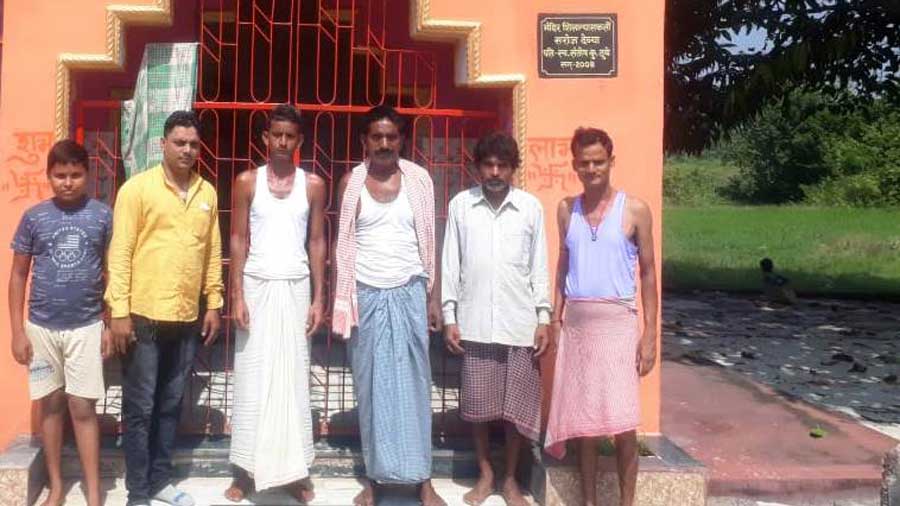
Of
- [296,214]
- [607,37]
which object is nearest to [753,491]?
[607,37]

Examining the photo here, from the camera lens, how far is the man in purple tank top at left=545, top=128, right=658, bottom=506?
4.62m

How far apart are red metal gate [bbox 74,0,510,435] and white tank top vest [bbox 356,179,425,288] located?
75cm

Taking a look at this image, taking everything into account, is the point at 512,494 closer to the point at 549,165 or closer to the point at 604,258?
the point at 604,258

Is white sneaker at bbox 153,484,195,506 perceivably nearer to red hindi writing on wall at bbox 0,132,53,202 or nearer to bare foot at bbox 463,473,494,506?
bare foot at bbox 463,473,494,506

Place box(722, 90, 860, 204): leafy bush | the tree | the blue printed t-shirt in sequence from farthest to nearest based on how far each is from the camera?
1. box(722, 90, 860, 204): leafy bush
2. the tree
3. the blue printed t-shirt

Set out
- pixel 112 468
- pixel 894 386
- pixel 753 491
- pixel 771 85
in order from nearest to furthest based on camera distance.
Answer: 1. pixel 112 468
2. pixel 753 491
3. pixel 894 386
4. pixel 771 85

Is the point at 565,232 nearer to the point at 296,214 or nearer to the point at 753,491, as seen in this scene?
the point at 296,214

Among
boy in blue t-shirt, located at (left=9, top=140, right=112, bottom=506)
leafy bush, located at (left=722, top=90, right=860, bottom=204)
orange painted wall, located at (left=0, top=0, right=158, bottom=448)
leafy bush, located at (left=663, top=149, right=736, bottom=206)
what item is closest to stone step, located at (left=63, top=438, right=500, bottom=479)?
orange painted wall, located at (left=0, top=0, right=158, bottom=448)

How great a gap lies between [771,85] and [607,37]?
655 cm

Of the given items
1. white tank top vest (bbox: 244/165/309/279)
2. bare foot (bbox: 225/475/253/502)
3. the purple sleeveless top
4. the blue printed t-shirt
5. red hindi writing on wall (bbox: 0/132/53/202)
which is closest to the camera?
the blue printed t-shirt

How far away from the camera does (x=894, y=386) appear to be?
355 inches

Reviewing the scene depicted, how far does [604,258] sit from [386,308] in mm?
1072

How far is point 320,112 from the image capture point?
19.3ft

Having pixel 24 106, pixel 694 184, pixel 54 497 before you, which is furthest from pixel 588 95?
pixel 694 184
